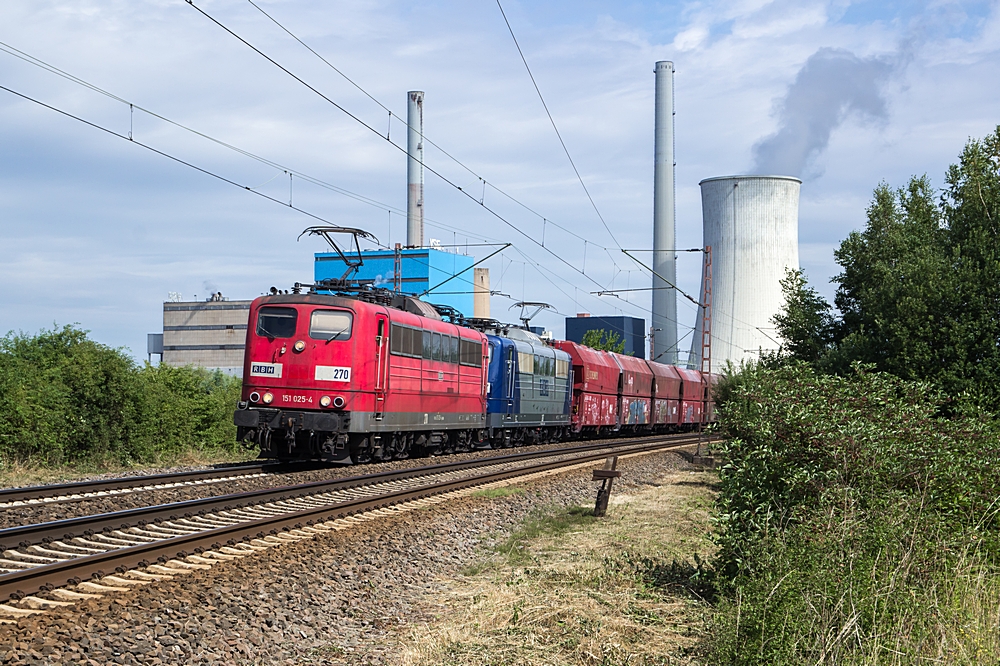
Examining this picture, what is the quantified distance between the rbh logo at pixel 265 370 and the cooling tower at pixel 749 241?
144 feet

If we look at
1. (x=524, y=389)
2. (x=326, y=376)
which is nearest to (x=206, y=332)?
(x=524, y=389)

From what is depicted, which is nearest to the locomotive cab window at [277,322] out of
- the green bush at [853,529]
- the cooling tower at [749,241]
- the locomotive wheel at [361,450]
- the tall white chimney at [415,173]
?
the locomotive wheel at [361,450]

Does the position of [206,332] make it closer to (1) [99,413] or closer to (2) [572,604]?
(1) [99,413]

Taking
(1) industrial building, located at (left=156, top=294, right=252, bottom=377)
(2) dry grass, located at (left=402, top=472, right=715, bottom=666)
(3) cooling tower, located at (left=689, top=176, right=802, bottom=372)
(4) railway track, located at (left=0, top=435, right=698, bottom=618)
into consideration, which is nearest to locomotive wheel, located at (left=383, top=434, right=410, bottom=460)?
(4) railway track, located at (left=0, top=435, right=698, bottom=618)

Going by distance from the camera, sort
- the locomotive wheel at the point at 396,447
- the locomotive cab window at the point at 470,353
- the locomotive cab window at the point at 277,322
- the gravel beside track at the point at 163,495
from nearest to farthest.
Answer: the gravel beside track at the point at 163,495, the locomotive cab window at the point at 277,322, the locomotive wheel at the point at 396,447, the locomotive cab window at the point at 470,353

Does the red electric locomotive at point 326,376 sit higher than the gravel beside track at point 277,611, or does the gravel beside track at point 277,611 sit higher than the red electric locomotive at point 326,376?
the red electric locomotive at point 326,376

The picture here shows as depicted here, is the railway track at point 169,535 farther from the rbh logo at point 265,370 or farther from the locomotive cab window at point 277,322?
the locomotive cab window at point 277,322

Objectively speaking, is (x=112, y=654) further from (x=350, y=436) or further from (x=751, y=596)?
(x=350, y=436)

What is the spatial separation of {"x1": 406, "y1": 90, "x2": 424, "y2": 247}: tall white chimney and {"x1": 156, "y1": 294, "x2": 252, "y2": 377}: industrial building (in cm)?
2736

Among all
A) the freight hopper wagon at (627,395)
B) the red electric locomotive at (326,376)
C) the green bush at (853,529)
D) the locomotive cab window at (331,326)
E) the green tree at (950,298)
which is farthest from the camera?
the freight hopper wagon at (627,395)

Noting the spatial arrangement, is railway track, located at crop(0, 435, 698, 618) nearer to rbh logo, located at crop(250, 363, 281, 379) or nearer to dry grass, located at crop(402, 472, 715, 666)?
dry grass, located at crop(402, 472, 715, 666)

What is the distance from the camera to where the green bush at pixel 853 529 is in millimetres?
6594

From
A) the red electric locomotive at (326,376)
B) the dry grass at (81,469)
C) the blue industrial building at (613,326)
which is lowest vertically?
the dry grass at (81,469)

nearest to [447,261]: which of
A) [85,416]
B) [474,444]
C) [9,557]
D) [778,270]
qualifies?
[778,270]
